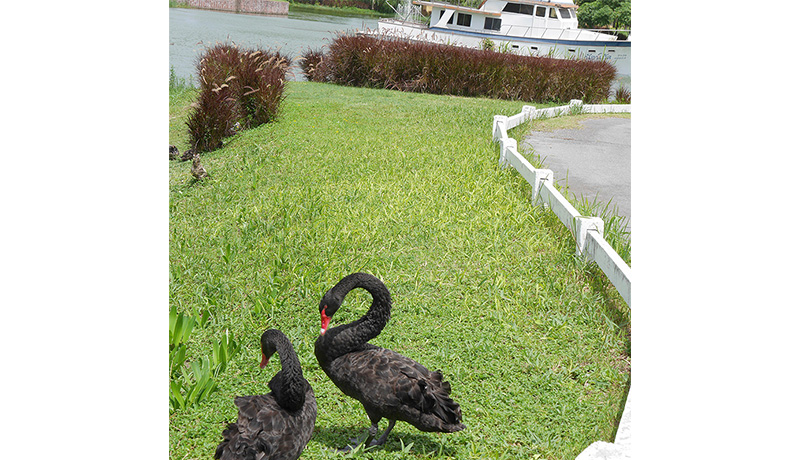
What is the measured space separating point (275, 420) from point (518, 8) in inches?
823

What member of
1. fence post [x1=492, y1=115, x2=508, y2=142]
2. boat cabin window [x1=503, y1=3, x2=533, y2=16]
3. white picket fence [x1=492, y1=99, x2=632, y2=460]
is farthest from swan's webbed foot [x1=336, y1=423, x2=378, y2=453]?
boat cabin window [x1=503, y1=3, x2=533, y2=16]

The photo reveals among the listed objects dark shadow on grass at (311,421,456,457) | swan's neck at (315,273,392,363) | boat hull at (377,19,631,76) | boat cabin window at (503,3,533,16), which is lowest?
dark shadow on grass at (311,421,456,457)

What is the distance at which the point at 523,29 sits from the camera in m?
20.9

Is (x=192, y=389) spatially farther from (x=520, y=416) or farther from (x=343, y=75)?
(x=343, y=75)

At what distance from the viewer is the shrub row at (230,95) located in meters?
7.32

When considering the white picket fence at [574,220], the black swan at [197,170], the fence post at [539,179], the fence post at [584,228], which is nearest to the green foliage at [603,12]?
the white picket fence at [574,220]

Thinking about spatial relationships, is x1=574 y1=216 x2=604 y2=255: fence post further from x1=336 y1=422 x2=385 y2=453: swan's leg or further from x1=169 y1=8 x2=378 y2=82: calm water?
x1=169 y1=8 x2=378 y2=82: calm water

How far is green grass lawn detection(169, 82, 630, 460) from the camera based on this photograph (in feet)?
8.20

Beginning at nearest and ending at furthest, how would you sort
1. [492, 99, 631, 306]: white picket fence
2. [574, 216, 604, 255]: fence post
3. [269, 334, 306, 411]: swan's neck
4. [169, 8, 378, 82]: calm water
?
1. [269, 334, 306, 411]: swan's neck
2. [492, 99, 631, 306]: white picket fence
3. [574, 216, 604, 255]: fence post
4. [169, 8, 378, 82]: calm water

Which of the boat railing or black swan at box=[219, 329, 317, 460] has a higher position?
the boat railing

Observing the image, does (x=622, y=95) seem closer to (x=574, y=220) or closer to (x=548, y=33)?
(x=548, y=33)

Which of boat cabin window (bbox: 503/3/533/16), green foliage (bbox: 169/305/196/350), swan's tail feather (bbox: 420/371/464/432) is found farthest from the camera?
boat cabin window (bbox: 503/3/533/16)

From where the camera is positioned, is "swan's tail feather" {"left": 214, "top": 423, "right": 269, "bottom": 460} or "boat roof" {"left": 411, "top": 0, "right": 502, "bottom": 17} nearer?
"swan's tail feather" {"left": 214, "top": 423, "right": 269, "bottom": 460}

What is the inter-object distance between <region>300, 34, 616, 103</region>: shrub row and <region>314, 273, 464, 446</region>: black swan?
12305 mm
